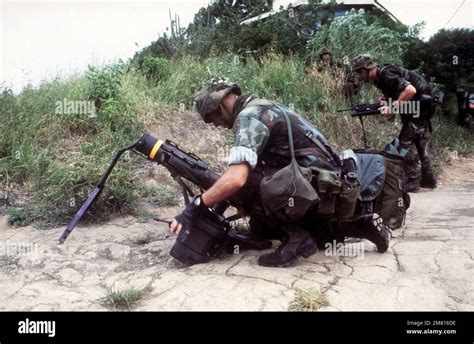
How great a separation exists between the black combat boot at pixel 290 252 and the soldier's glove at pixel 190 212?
1.66ft

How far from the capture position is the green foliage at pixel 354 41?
25.9 feet

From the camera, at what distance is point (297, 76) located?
23.5 ft

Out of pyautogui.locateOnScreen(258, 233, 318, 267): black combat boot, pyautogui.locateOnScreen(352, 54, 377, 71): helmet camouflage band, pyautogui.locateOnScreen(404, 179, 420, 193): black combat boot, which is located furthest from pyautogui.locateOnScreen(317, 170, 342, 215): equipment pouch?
pyautogui.locateOnScreen(404, 179, 420, 193): black combat boot

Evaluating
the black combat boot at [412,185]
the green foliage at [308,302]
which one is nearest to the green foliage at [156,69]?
the black combat boot at [412,185]

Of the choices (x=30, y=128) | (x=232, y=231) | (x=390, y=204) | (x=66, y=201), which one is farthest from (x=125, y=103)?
(x=390, y=204)

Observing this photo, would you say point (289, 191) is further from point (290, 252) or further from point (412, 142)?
point (412, 142)

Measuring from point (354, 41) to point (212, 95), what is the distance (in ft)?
18.7

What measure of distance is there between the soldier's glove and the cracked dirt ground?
0.31 m

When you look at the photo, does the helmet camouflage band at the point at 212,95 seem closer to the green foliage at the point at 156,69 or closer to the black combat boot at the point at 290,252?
the black combat boot at the point at 290,252

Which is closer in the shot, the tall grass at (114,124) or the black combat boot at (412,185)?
the tall grass at (114,124)

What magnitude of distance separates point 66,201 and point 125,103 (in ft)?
5.60

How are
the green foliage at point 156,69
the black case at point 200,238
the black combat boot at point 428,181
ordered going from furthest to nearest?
the green foliage at point 156,69 → the black combat boot at point 428,181 → the black case at point 200,238

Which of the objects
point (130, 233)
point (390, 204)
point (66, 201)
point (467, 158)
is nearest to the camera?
point (390, 204)
